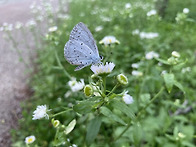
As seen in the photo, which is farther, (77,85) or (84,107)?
(77,85)

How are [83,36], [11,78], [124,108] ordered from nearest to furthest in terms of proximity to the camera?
[124,108] → [83,36] → [11,78]

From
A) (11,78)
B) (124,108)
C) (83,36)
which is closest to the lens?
(124,108)

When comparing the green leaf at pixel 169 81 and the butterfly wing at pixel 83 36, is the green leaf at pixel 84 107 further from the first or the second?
the green leaf at pixel 169 81

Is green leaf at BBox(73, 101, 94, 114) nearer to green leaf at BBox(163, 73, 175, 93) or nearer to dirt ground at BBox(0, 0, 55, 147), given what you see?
green leaf at BBox(163, 73, 175, 93)

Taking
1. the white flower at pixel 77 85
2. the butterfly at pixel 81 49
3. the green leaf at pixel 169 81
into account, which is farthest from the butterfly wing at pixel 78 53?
the green leaf at pixel 169 81

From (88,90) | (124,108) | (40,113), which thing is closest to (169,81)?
(124,108)

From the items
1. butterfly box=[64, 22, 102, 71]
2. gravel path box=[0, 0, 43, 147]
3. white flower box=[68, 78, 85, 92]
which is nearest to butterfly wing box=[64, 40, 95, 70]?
butterfly box=[64, 22, 102, 71]

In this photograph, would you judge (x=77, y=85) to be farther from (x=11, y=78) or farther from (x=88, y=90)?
(x=11, y=78)
